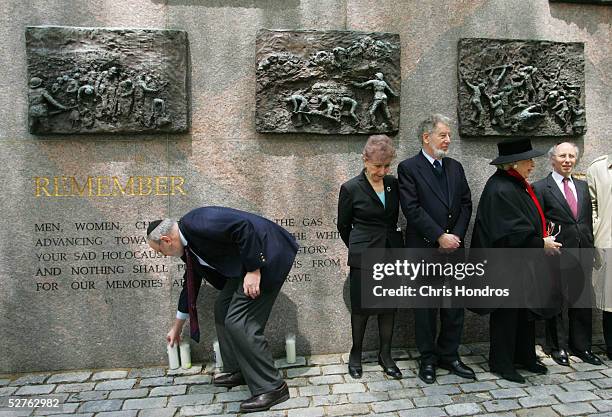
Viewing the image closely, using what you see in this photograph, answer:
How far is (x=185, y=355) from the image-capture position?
3.98 meters

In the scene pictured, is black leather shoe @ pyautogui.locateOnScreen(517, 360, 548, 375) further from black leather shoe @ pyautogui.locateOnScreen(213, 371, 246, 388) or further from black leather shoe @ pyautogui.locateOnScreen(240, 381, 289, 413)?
black leather shoe @ pyautogui.locateOnScreen(213, 371, 246, 388)

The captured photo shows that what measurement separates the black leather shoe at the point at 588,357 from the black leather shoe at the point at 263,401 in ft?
8.84

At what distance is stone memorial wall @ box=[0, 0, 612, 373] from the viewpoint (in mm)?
3943

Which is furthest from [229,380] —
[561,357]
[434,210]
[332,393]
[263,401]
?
[561,357]

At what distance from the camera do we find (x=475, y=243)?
3.78 m

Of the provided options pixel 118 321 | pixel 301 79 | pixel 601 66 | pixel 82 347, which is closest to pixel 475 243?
pixel 301 79

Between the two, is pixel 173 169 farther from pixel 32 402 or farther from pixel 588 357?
pixel 588 357

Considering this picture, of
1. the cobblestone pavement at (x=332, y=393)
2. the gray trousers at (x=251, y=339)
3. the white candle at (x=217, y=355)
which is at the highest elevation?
the gray trousers at (x=251, y=339)

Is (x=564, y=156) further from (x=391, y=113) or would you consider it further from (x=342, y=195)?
(x=342, y=195)

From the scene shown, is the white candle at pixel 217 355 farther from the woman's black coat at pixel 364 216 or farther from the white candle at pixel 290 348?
the woman's black coat at pixel 364 216

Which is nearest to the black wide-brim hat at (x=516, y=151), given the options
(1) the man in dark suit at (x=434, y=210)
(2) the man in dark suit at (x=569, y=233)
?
(1) the man in dark suit at (x=434, y=210)

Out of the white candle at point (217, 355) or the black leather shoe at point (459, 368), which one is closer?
the black leather shoe at point (459, 368)

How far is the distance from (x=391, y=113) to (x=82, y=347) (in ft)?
11.4

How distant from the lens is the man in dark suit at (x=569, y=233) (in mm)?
3895
